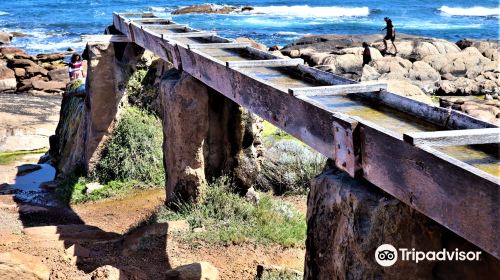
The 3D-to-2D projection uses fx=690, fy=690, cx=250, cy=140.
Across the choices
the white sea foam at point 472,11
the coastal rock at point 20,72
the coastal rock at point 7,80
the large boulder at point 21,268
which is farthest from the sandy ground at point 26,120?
the white sea foam at point 472,11

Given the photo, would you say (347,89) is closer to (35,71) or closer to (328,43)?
(35,71)

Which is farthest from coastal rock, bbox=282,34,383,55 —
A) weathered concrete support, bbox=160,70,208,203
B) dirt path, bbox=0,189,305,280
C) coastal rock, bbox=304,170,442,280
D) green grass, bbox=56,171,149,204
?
coastal rock, bbox=304,170,442,280

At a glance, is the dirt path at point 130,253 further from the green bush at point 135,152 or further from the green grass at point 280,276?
the green bush at point 135,152

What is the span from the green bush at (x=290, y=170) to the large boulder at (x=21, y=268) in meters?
4.56

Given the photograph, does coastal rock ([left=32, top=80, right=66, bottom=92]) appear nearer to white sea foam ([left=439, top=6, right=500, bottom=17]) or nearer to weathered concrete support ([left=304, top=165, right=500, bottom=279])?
weathered concrete support ([left=304, top=165, right=500, bottom=279])

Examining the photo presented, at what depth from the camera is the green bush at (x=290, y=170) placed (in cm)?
1044

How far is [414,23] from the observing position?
47.9 m

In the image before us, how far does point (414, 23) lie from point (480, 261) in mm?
45918

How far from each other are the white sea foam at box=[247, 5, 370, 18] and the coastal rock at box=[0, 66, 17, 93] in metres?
30.1

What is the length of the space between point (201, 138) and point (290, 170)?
223 centimetres

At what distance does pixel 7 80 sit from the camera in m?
26.6

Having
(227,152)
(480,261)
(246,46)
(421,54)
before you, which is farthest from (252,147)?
(421,54)

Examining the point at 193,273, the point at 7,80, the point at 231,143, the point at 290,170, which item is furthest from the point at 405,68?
the point at 193,273

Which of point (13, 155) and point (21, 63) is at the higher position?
point (21, 63)
